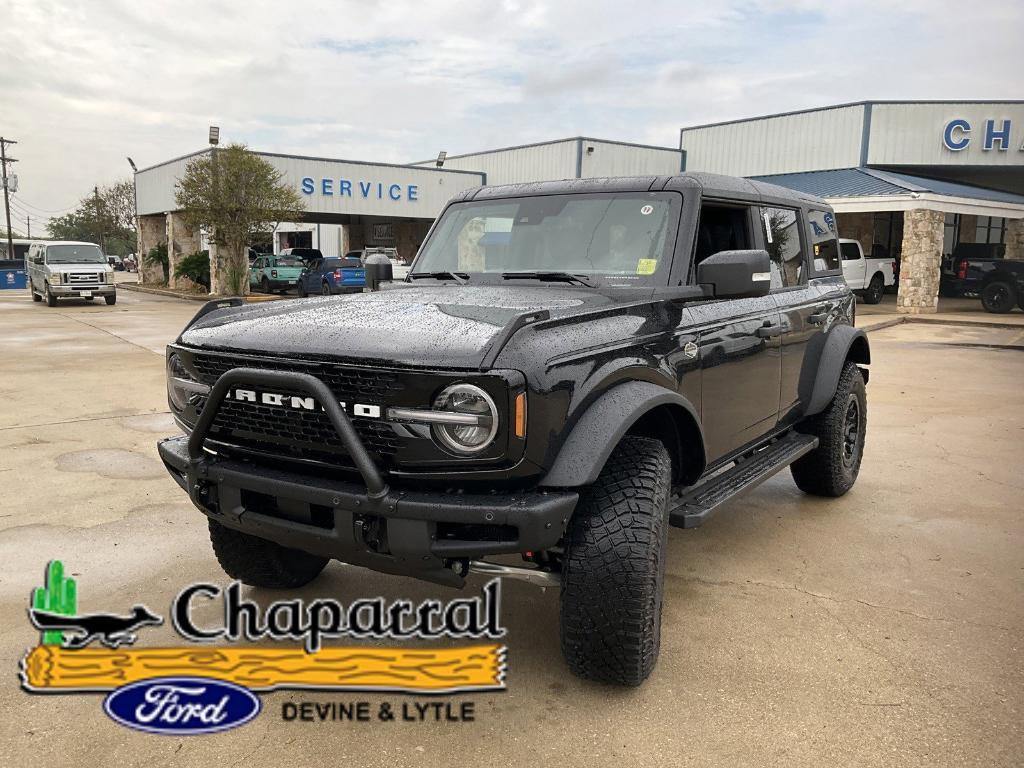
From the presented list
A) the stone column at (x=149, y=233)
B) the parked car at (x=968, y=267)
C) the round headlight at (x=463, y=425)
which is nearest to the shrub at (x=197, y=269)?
the stone column at (x=149, y=233)

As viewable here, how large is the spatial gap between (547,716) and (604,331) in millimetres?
1323

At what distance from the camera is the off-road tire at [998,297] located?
21.5m

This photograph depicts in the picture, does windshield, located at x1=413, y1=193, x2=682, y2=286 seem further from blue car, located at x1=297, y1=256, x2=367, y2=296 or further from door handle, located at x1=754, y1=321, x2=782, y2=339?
blue car, located at x1=297, y1=256, x2=367, y2=296

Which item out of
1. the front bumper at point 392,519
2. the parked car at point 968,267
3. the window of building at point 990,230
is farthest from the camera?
the window of building at point 990,230

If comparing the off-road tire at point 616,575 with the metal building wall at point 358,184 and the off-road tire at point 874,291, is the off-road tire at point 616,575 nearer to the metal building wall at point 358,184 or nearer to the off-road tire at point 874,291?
the off-road tire at point 874,291

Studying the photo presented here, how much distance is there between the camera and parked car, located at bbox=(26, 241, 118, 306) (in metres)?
22.8

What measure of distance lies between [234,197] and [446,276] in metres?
22.0

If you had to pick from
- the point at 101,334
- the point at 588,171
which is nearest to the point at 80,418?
the point at 101,334

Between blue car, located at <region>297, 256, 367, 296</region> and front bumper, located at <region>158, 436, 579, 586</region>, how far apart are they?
21.1m

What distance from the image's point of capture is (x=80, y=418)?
7.45 meters

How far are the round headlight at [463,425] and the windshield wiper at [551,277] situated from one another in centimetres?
125

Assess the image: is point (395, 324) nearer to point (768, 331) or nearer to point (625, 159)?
point (768, 331)

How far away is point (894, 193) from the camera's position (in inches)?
834

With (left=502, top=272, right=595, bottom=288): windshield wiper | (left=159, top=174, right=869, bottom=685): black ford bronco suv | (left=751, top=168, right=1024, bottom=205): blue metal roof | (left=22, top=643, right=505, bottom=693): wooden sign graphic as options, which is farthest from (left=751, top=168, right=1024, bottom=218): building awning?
(left=22, top=643, right=505, bottom=693): wooden sign graphic
